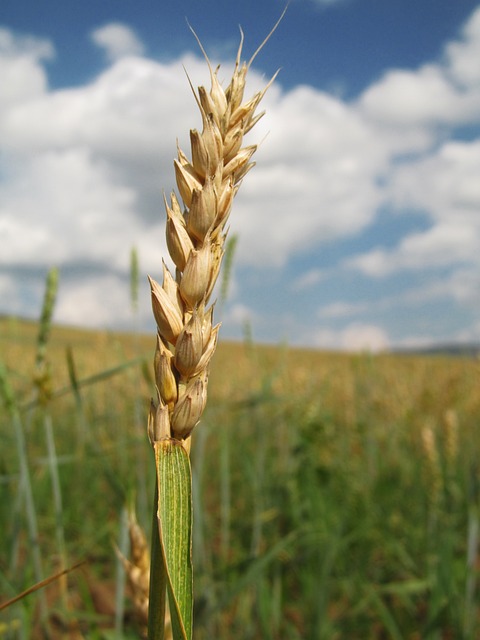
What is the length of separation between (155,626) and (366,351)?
4379 mm

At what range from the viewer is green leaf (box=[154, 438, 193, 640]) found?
524 millimetres

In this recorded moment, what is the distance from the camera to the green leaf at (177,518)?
0.52 m

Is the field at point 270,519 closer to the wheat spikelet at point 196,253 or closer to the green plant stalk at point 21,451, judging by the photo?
the green plant stalk at point 21,451

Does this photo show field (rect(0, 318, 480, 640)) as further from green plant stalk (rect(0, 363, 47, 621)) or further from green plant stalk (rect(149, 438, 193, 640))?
green plant stalk (rect(149, 438, 193, 640))

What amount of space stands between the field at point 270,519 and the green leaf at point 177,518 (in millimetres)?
582

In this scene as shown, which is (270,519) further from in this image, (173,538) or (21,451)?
(173,538)

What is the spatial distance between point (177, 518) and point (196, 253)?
26cm

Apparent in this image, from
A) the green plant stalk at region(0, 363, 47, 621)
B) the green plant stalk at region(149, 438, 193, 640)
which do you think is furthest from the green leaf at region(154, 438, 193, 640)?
the green plant stalk at region(0, 363, 47, 621)

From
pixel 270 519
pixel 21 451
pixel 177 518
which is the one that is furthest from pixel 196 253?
pixel 270 519

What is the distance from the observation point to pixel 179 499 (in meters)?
0.54

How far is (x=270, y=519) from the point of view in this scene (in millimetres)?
3365

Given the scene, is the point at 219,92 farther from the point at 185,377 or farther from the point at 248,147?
the point at 185,377

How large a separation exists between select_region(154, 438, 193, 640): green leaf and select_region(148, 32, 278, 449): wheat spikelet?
26 mm

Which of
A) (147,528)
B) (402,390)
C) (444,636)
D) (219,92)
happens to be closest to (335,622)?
(444,636)
